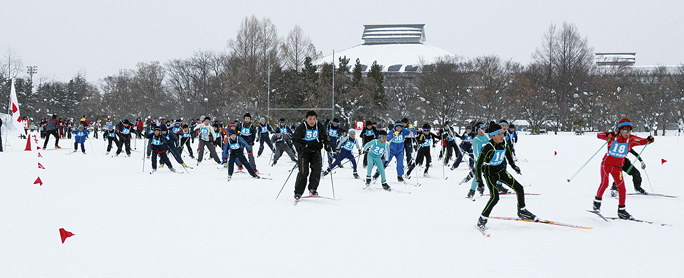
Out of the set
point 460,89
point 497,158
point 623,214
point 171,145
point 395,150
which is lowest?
point 623,214

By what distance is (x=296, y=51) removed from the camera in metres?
51.9

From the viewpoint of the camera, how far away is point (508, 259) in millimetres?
5020

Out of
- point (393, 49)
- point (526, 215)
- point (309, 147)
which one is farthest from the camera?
point (393, 49)

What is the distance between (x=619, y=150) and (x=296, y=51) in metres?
46.6

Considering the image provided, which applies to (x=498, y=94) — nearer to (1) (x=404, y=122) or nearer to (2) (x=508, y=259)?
(1) (x=404, y=122)

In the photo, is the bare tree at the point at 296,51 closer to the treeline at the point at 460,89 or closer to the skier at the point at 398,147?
the treeline at the point at 460,89

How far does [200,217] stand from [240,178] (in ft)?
17.4

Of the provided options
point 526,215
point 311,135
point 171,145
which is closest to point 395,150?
point 311,135

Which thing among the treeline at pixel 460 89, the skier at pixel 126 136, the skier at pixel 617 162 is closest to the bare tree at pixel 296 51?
the treeline at pixel 460 89

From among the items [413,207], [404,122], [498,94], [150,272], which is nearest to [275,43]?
[498,94]

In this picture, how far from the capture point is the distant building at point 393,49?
100 metres

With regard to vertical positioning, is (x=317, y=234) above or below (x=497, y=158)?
below

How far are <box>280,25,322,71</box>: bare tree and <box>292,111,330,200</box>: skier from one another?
43.3 m

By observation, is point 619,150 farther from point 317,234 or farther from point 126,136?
point 126,136
